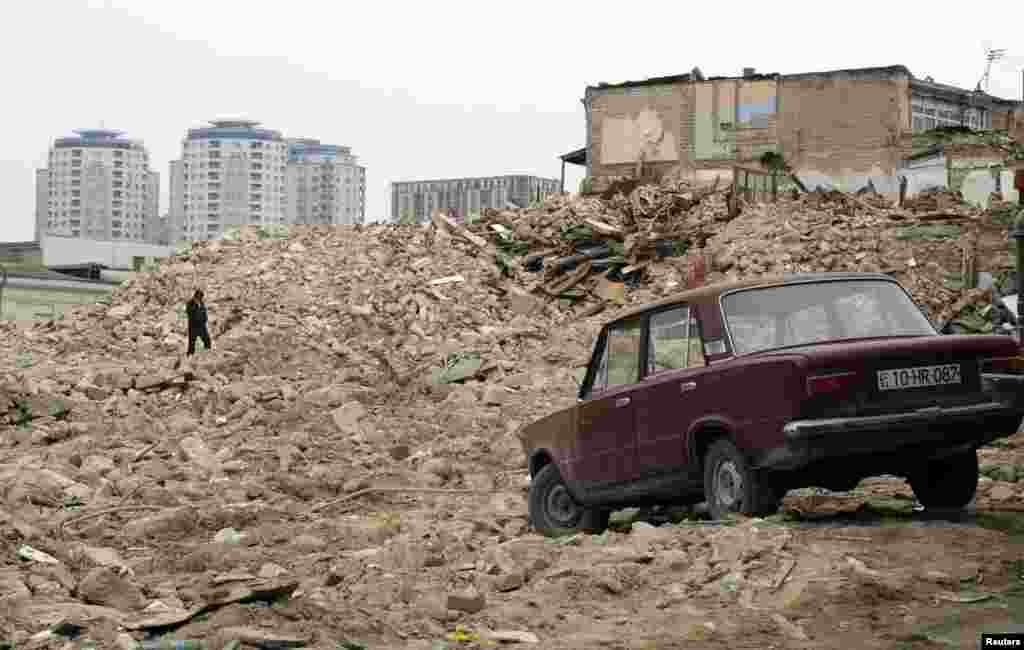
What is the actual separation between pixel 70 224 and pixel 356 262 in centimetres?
15513

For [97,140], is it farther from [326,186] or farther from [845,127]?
[845,127]

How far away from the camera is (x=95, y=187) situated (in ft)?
588

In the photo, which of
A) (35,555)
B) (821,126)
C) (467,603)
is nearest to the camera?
(467,603)

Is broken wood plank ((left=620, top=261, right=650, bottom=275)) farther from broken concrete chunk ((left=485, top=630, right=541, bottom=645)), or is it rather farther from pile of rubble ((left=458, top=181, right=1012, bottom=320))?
broken concrete chunk ((left=485, top=630, right=541, bottom=645))

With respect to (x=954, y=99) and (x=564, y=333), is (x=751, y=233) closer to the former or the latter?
(x=564, y=333)

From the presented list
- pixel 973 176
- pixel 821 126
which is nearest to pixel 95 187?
pixel 821 126

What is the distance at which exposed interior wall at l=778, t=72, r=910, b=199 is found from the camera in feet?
171

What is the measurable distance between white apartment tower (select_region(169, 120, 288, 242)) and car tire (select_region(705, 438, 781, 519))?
17047cm

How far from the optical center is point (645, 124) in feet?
181

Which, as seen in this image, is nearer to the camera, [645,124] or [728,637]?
[728,637]

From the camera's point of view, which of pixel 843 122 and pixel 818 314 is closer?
pixel 818 314

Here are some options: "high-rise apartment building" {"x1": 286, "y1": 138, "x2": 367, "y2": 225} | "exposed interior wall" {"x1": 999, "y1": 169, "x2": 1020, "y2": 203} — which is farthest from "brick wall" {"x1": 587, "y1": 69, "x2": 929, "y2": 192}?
"high-rise apartment building" {"x1": 286, "y1": 138, "x2": 367, "y2": 225}

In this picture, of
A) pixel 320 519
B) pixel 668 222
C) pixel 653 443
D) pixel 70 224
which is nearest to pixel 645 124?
pixel 668 222

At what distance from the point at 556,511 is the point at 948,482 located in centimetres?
296
